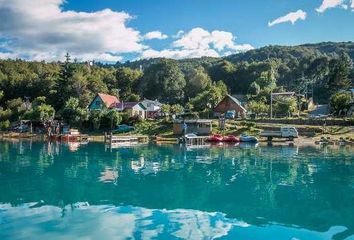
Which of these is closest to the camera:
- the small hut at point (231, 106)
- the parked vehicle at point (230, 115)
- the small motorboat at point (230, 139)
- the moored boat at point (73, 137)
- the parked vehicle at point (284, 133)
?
the parked vehicle at point (284, 133)

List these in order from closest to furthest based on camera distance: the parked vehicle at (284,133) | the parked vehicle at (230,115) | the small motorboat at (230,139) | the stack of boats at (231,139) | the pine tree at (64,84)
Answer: the stack of boats at (231,139) → the parked vehicle at (284,133) → the small motorboat at (230,139) → the parked vehicle at (230,115) → the pine tree at (64,84)

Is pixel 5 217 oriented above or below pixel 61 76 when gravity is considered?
below

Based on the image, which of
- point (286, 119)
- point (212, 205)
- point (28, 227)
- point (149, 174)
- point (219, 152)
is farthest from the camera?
point (286, 119)

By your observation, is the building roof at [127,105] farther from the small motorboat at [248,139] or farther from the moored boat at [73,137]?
the small motorboat at [248,139]

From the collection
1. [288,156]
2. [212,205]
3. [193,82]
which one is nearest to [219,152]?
[288,156]

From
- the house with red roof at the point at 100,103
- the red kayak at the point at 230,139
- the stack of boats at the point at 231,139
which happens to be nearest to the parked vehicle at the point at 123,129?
the house with red roof at the point at 100,103

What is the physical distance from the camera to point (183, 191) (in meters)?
29.1

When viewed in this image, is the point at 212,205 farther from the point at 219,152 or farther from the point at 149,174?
the point at 219,152

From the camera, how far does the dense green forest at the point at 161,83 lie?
10019cm

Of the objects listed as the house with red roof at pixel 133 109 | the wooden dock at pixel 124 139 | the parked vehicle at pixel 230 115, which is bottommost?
the wooden dock at pixel 124 139

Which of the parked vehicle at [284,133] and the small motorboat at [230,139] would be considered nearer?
the parked vehicle at [284,133]

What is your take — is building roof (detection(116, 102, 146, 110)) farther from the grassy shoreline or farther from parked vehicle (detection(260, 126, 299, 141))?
parked vehicle (detection(260, 126, 299, 141))

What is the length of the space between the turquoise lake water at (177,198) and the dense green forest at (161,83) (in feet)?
162

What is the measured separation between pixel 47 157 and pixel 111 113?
3344 cm
